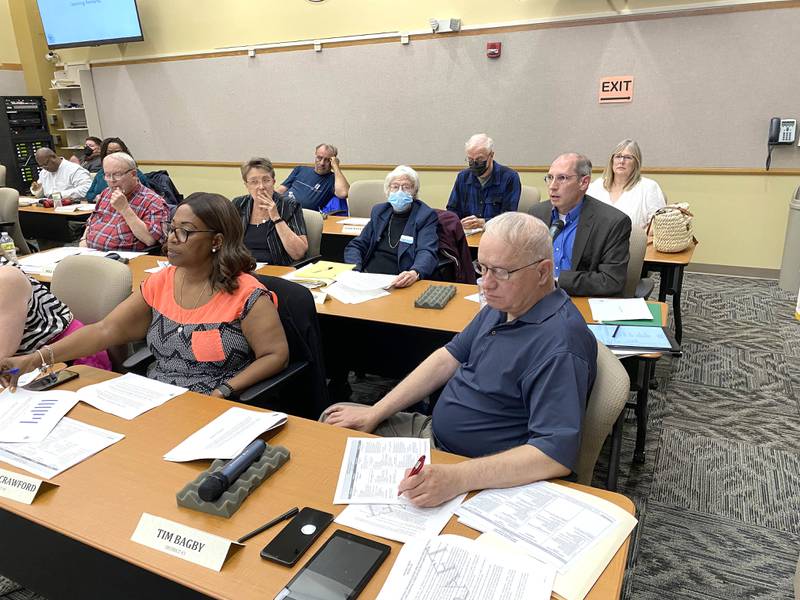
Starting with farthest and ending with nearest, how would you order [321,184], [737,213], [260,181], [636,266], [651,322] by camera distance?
[321,184], [737,213], [260,181], [636,266], [651,322]

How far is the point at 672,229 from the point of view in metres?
3.32

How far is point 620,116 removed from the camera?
519 cm

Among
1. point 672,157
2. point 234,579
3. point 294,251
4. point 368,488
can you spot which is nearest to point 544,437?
point 368,488

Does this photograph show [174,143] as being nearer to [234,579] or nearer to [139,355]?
[139,355]

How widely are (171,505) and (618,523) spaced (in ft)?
3.04

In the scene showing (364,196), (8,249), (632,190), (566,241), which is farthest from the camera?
(364,196)

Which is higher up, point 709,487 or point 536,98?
point 536,98

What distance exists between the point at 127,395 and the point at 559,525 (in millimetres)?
1273

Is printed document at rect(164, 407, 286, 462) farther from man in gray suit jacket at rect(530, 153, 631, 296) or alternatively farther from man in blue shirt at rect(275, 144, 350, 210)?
man in blue shirt at rect(275, 144, 350, 210)

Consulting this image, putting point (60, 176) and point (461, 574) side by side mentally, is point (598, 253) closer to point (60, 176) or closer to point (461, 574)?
point (461, 574)

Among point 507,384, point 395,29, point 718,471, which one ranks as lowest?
point 718,471

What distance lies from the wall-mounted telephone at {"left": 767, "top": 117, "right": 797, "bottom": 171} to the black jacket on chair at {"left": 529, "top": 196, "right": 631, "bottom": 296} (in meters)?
3.01

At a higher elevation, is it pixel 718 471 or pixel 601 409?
pixel 601 409

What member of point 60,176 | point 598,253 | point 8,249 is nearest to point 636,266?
point 598,253
